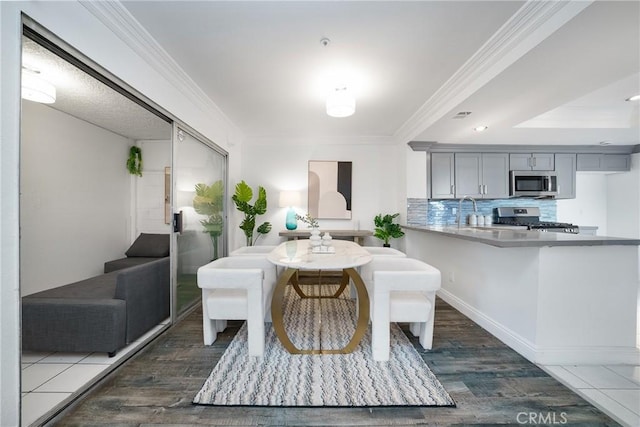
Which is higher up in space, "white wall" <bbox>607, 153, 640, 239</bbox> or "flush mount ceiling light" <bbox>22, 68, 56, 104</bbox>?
"flush mount ceiling light" <bbox>22, 68, 56, 104</bbox>

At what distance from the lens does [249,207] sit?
159 inches

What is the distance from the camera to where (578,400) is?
4.96 feet

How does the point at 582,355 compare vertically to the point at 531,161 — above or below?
below

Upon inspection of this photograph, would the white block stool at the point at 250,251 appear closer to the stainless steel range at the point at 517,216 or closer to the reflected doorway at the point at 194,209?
the reflected doorway at the point at 194,209

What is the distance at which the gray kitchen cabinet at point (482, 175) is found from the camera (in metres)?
4.16

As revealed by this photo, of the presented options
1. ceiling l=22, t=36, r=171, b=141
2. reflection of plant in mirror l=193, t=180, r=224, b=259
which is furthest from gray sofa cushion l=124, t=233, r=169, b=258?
ceiling l=22, t=36, r=171, b=141

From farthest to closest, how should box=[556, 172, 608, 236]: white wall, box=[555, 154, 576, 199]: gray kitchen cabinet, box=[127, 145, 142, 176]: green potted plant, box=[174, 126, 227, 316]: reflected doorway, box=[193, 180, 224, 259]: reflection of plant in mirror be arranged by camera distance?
1. box=[556, 172, 608, 236]: white wall
2. box=[555, 154, 576, 199]: gray kitchen cabinet
3. box=[127, 145, 142, 176]: green potted plant
4. box=[193, 180, 224, 259]: reflection of plant in mirror
5. box=[174, 126, 227, 316]: reflected doorway

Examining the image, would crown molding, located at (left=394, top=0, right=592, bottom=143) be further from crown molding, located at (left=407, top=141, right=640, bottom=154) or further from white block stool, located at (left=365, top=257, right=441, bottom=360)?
white block stool, located at (left=365, top=257, right=441, bottom=360)

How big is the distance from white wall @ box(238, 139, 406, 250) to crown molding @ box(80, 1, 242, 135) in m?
1.74

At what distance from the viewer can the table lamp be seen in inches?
166

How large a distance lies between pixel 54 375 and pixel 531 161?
6.28 meters

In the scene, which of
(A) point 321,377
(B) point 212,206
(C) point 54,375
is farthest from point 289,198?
(C) point 54,375

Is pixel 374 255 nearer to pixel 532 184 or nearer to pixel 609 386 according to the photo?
pixel 609 386

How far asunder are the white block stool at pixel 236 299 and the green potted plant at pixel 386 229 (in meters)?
2.40
